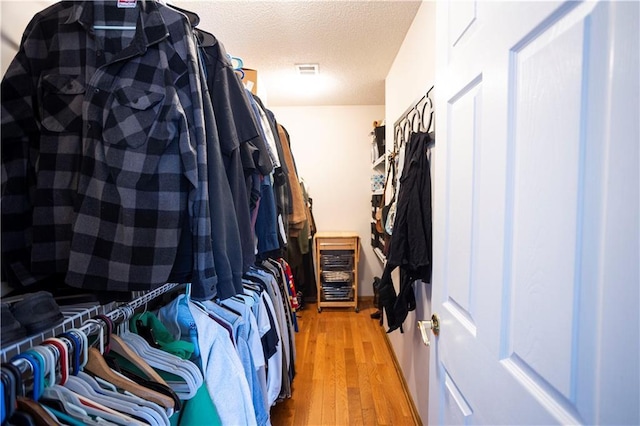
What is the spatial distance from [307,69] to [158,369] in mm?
2375

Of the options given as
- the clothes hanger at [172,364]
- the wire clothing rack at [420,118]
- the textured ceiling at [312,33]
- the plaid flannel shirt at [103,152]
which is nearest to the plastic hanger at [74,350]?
the plaid flannel shirt at [103,152]

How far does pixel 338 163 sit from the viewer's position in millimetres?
3469

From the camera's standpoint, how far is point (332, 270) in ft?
10.3

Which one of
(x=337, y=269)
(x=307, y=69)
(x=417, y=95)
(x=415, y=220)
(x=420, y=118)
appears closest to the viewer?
(x=415, y=220)

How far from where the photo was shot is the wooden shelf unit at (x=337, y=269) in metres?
3.10

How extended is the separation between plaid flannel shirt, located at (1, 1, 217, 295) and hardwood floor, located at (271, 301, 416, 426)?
4.73 ft

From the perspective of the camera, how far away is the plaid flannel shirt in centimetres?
63

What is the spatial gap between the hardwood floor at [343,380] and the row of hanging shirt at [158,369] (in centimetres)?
55

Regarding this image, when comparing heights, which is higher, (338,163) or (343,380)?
(338,163)

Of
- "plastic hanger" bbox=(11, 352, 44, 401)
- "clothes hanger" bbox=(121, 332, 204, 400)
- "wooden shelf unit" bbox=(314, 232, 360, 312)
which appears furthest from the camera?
"wooden shelf unit" bbox=(314, 232, 360, 312)

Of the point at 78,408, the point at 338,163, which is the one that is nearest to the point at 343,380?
the point at 78,408

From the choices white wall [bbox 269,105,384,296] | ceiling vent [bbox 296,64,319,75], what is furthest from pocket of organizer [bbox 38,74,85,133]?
white wall [bbox 269,105,384,296]

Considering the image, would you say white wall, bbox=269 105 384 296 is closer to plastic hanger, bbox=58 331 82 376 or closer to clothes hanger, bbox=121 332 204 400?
clothes hanger, bbox=121 332 204 400

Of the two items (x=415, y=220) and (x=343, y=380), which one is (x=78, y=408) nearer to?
(x=415, y=220)
